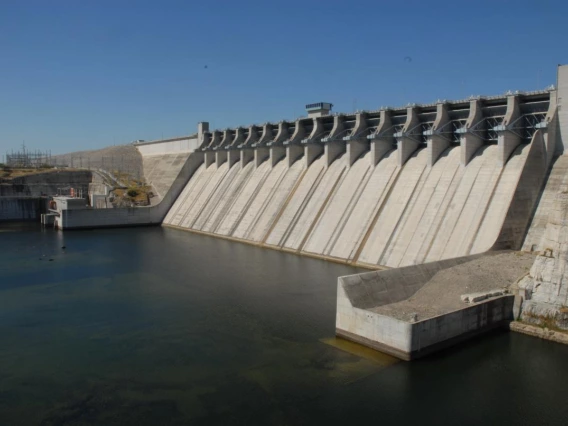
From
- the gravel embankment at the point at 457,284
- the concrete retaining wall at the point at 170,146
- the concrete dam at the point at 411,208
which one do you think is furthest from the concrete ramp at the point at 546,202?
the concrete retaining wall at the point at 170,146

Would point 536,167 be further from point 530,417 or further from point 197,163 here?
point 197,163

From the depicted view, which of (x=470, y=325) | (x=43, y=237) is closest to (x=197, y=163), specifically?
(x=43, y=237)

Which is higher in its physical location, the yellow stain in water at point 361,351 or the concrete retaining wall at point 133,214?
the concrete retaining wall at point 133,214

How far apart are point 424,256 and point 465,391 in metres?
10.5

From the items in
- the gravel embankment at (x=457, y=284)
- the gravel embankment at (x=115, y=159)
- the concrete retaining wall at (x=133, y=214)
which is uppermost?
A: the gravel embankment at (x=115, y=159)

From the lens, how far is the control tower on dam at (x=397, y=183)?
71.2ft

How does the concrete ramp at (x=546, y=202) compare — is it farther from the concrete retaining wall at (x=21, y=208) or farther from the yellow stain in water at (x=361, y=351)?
the concrete retaining wall at (x=21, y=208)

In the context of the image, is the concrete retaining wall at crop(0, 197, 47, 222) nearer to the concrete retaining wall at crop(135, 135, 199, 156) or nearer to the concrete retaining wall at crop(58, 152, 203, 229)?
the concrete retaining wall at crop(58, 152, 203, 229)

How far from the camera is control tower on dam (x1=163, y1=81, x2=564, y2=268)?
854 inches

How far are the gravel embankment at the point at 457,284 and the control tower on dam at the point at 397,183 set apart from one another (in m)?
1.86

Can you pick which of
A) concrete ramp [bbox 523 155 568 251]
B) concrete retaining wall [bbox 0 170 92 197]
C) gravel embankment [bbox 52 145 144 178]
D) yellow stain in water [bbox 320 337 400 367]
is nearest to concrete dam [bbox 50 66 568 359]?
concrete ramp [bbox 523 155 568 251]

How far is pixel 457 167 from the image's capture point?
24.9 m

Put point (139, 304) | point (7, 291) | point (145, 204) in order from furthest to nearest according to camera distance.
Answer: point (145, 204)
point (7, 291)
point (139, 304)

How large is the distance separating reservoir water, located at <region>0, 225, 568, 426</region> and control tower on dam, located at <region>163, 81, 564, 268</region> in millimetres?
5429
